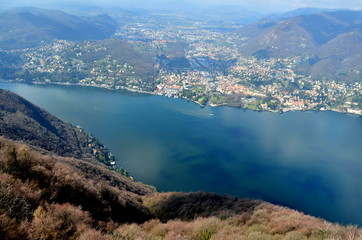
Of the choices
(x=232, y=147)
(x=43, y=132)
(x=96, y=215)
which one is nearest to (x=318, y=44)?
(x=232, y=147)

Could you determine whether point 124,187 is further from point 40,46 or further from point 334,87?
point 40,46

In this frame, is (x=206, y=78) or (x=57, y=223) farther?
(x=206, y=78)

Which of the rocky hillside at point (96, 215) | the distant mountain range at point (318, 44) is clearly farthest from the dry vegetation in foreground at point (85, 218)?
the distant mountain range at point (318, 44)

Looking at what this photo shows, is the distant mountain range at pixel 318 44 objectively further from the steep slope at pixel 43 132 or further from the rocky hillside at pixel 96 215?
the rocky hillside at pixel 96 215

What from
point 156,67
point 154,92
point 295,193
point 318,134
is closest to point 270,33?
point 156,67

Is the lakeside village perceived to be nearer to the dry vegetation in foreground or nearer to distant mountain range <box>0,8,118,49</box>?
distant mountain range <box>0,8,118,49</box>

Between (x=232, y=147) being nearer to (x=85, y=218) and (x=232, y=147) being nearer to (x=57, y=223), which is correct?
(x=85, y=218)

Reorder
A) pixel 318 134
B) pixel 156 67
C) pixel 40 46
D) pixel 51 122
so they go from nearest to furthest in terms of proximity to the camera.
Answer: pixel 51 122 < pixel 318 134 < pixel 156 67 < pixel 40 46
